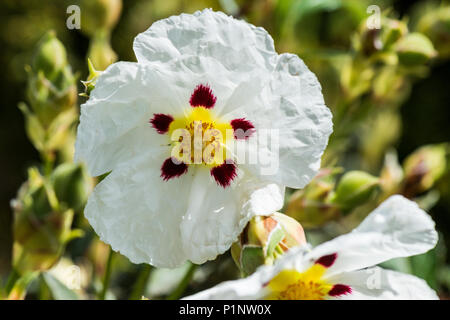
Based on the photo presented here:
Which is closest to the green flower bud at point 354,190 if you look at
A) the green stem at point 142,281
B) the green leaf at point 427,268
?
the green leaf at point 427,268

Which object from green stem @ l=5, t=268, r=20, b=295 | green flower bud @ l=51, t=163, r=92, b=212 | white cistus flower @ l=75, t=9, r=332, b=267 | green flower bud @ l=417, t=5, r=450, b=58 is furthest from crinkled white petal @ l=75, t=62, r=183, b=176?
green flower bud @ l=417, t=5, r=450, b=58

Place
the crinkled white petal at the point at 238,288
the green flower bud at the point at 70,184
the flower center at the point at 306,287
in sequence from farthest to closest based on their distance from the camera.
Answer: the green flower bud at the point at 70,184 < the flower center at the point at 306,287 < the crinkled white petal at the point at 238,288

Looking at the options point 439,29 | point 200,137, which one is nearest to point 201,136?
point 200,137

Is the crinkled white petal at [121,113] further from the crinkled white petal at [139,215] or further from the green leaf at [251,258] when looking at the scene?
the green leaf at [251,258]

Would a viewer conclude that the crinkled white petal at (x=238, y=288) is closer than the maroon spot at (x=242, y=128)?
Yes

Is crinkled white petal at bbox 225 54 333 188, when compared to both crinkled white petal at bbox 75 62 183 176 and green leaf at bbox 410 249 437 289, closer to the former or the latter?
crinkled white petal at bbox 75 62 183 176

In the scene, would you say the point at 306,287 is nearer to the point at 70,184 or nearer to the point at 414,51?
the point at 70,184
